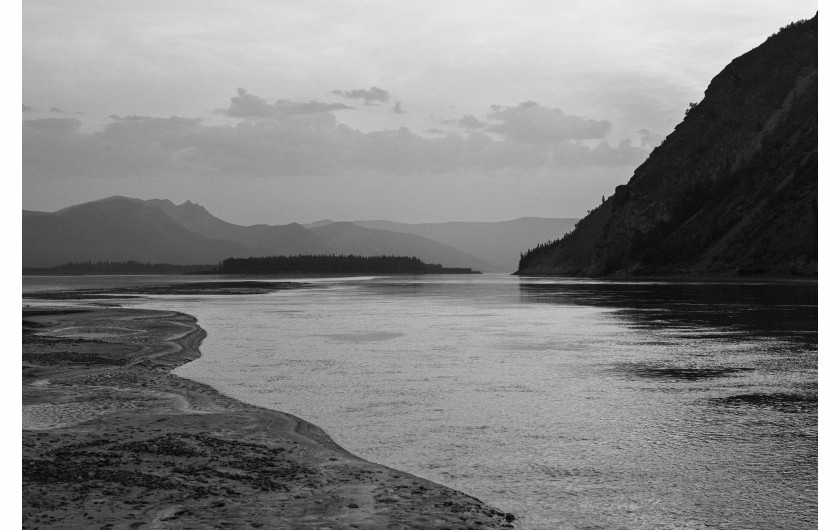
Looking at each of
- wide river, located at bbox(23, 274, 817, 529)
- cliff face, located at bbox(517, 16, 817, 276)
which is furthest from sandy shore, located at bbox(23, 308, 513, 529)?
cliff face, located at bbox(517, 16, 817, 276)

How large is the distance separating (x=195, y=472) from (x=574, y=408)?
28.2ft

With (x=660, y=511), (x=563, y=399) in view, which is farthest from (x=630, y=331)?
(x=660, y=511)

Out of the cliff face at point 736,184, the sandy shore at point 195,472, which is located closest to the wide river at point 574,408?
the sandy shore at point 195,472

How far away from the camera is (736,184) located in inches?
5728

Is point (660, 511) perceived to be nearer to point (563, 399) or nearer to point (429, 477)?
point (429, 477)

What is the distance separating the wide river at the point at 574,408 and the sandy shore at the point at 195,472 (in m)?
0.81

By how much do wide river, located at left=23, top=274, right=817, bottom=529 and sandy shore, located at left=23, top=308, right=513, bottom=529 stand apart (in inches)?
31.7

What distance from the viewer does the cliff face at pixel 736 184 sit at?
385 feet

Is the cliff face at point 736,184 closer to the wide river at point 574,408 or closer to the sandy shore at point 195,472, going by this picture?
the wide river at point 574,408

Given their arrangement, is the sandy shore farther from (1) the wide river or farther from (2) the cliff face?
(2) the cliff face

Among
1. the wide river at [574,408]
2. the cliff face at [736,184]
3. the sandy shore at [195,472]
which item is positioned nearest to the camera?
the sandy shore at [195,472]

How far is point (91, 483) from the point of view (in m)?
10.3

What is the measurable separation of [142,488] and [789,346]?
23.6 meters
